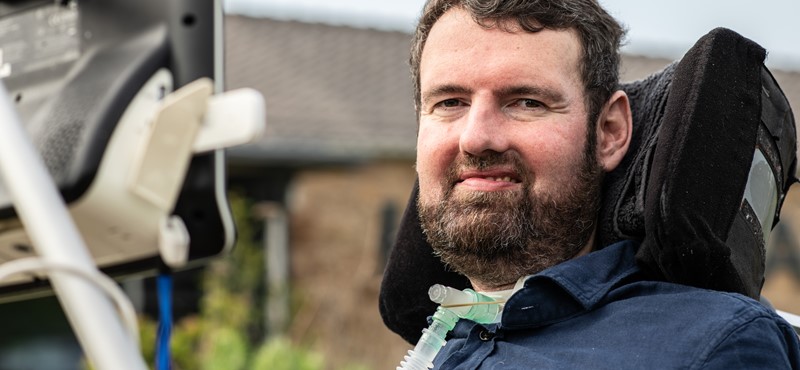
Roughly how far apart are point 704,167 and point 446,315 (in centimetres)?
48

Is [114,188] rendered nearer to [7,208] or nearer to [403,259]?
[7,208]

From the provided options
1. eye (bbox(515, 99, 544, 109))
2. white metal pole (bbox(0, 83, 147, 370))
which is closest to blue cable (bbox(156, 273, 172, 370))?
white metal pole (bbox(0, 83, 147, 370))

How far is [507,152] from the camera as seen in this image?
5.96 feet

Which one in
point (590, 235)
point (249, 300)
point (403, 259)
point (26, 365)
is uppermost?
point (590, 235)

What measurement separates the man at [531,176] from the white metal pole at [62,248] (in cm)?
70

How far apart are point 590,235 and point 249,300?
5519 millimetres

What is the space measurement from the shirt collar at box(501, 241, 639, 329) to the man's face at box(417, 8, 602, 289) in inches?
4.1

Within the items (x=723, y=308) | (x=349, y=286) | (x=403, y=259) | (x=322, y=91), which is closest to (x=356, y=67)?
(x=322, y=91)

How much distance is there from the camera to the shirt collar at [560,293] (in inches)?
68.9

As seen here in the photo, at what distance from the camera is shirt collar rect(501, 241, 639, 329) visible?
175cm

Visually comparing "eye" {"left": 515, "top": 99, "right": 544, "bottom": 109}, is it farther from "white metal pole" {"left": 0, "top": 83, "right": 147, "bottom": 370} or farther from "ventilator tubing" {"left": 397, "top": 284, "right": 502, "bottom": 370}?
"white metal pole" {"left": 0, "top": 83, "right": 147, "bottom": 370}

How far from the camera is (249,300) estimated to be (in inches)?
288

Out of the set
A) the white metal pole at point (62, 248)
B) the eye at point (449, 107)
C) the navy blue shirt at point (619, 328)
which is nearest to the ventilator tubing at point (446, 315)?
the navy blue shirt at point (619, 328)

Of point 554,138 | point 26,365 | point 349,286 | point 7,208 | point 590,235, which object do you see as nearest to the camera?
point 7,208
